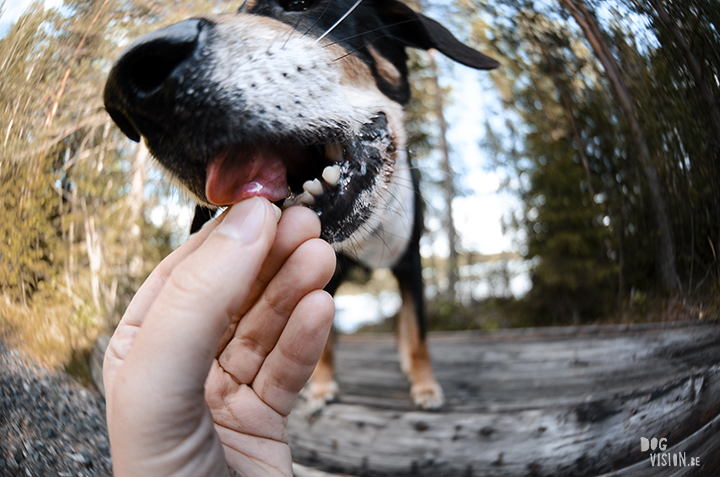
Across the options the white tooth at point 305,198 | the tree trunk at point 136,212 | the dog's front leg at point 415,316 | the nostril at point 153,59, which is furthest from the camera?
the dog's front leg at point 415,316

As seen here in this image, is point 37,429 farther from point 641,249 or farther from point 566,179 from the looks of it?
point 566,179

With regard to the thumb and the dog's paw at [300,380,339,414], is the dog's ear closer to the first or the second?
the thumb

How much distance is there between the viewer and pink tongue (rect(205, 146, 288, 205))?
0.63 m

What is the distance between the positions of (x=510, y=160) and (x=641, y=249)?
611 mm

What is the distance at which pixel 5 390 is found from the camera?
2.11 ft

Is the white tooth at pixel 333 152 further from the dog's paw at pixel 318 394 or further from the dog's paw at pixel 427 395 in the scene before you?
the dog's paw at pixel 427 395

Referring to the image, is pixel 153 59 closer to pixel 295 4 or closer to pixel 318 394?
pixel 295 4

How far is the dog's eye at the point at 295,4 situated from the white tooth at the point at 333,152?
1.42 ft

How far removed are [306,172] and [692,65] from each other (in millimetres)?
708

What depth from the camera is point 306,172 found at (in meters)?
0.79

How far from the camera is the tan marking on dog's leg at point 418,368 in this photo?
4.92ft

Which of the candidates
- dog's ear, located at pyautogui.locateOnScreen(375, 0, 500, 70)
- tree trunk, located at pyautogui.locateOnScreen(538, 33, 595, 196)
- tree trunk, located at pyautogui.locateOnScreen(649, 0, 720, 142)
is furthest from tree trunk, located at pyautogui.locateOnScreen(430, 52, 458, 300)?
tree trunk, located at pyautogui.locateOnScreen(649, 0, 720, 142)

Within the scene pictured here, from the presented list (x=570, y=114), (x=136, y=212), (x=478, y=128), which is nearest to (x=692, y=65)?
(x=570, y=114)

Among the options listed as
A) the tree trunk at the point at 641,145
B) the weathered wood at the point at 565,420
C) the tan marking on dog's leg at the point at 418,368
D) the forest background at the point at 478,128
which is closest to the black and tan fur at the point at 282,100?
the forest background at the point at 478,128
